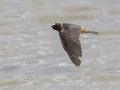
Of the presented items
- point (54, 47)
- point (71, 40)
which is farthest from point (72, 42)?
point (54, 47)

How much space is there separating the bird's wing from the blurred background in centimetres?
131

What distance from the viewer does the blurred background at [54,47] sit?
9117mm

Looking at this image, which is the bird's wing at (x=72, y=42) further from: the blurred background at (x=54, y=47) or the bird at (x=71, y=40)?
the blurred background at (x=54, y=47)

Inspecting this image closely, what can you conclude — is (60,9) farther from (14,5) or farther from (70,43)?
(70,43)

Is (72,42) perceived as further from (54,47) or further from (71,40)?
(54,47)

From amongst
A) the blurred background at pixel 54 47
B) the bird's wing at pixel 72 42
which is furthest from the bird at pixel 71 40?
the blurred background at pixel 54 47

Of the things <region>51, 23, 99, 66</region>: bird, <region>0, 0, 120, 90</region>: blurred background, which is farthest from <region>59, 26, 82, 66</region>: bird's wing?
<region>0, 0, 120, 90</region>: blurred background

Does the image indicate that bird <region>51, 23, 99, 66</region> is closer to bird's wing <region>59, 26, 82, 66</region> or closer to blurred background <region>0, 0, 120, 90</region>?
bird's wing <region>59, 26, 82, 66</region>

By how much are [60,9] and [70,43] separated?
4.34m

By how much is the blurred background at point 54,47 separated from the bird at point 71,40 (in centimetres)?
126

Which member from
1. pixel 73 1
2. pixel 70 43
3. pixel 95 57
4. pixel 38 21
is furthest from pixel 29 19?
pixel 70 43

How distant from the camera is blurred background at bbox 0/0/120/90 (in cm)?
912

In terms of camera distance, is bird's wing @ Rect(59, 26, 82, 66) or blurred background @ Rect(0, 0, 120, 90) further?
blurred background @ Rect(0, 0, 120, 90)

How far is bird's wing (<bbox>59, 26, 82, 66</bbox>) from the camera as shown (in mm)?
7195
